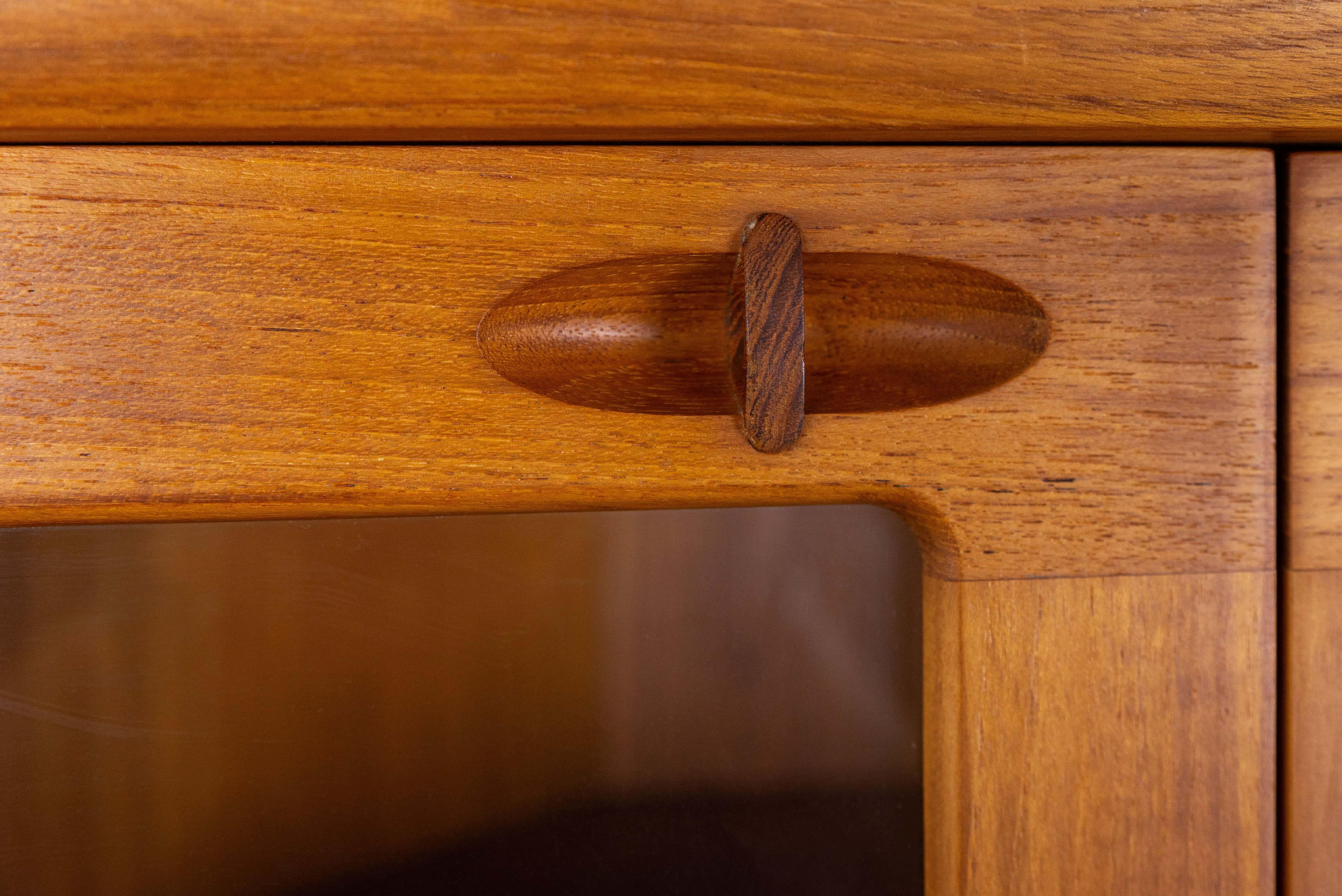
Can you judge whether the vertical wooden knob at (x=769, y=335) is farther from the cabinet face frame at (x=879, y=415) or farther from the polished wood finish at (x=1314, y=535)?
the polished wood finish at (x=1314, y=535)

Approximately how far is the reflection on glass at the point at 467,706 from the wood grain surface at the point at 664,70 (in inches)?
4.5

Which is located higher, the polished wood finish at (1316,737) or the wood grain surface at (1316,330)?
the wood grain surface at (1316,330)

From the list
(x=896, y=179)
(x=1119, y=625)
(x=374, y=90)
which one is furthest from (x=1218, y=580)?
(x=374, y=90)

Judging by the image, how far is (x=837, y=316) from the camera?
17 centimetres

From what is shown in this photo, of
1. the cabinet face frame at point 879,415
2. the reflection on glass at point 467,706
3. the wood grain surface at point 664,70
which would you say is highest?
the wood grain surface at point 664,70

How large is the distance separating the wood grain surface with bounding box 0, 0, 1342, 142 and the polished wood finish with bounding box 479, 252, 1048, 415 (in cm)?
3

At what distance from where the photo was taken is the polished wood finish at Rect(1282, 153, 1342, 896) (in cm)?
20

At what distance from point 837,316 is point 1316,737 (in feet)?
0.55

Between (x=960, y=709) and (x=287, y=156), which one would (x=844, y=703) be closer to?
(x=960, y=709)

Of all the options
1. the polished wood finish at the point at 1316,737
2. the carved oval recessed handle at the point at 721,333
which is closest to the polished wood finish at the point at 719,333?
the carved oval recessed handle at the point at 721,333

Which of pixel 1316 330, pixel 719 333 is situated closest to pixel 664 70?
pixel 719 333

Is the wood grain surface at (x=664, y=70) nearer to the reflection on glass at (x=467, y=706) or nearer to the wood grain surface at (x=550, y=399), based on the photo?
the wood grain surface at (x=550, y=399)

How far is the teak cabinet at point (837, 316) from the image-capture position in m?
0.17

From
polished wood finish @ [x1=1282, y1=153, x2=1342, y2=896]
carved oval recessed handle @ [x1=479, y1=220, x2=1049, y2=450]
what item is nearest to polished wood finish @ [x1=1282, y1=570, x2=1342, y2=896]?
polished wood finish @ [x1=1282, y1=153, x2=1342, y2=896]
